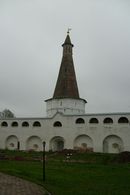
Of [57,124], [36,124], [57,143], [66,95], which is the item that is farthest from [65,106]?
[57,143]

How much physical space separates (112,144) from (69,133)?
5.08m

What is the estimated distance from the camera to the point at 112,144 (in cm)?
3575

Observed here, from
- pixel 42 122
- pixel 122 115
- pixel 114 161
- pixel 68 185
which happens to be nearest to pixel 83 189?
pixel 68 185

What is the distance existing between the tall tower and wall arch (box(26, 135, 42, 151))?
3.59 metres

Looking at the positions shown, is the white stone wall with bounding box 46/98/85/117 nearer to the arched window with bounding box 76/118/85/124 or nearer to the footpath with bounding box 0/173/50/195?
the arched window with bounding box 76/118/85/124

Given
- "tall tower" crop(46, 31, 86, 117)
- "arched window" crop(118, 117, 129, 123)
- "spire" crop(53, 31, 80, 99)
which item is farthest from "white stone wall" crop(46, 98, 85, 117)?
"arched window" crop(118, 117, 129, 123)

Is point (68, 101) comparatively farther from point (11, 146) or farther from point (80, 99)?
point (11, 146)

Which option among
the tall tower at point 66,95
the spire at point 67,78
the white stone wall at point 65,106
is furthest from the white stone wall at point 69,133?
the spire at point 67,78

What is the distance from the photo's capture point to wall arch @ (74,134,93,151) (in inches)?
1438

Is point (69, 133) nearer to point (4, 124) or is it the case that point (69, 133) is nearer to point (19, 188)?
point (4, 124)

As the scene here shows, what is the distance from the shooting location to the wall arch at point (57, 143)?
125 ft

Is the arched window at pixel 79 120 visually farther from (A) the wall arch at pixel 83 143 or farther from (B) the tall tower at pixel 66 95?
(B) the tall tower at pixel 66 95

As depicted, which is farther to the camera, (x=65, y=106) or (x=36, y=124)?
(x=36, y=124)

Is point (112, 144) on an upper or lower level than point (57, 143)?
lower
